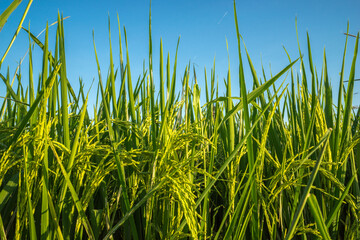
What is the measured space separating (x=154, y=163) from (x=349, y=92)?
71 cm

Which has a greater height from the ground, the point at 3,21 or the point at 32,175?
the point at 3,21

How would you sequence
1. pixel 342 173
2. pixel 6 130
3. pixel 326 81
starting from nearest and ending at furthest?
1. pixel 6 130
2. pixel 342 173
3. pixel 326 81

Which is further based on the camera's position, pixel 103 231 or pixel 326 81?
pixel 326 81

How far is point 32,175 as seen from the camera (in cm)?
64

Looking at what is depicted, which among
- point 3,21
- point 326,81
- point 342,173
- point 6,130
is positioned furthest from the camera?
point 326,81

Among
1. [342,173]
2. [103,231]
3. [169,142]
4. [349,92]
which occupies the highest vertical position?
[349,92]

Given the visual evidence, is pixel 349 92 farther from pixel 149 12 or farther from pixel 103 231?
pixel 103 231

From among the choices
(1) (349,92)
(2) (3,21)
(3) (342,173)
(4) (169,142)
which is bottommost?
(3) (342,173)

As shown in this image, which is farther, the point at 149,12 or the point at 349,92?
the point at 349,92

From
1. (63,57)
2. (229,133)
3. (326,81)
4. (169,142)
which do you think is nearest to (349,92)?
(326,81)

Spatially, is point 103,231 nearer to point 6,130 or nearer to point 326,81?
point 6,130

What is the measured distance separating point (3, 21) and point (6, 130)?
1.05ft

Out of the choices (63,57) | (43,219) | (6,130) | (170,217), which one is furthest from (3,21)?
(170,217)

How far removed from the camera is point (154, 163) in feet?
2.12
